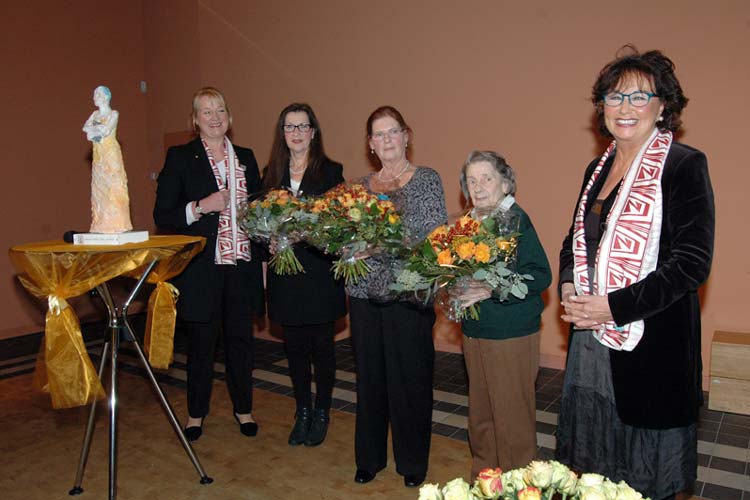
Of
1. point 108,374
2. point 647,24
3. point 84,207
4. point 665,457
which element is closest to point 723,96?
point 647,24

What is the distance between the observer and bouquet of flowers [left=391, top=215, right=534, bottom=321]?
6.59 ft

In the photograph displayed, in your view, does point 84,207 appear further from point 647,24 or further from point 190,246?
point 647,24

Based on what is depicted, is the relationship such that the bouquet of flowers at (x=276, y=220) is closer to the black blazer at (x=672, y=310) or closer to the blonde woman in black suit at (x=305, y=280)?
the blonde woman in black suit at (x=305, y=280)

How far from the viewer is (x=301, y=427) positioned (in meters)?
3.30

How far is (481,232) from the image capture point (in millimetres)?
2051

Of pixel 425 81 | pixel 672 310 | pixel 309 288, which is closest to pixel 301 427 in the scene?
pixel 309 288

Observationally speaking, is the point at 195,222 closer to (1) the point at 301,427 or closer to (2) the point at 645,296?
(1) the point at 301,427

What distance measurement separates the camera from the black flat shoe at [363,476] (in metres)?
2.83

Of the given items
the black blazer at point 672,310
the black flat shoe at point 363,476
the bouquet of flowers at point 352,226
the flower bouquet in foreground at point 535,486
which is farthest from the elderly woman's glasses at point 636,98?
the black flat shoe at point 363,476

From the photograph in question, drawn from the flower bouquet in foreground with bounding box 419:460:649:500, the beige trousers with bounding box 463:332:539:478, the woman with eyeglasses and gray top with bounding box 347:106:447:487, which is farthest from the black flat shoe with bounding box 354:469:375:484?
the flower bouquet in foreground with bounding box 419:460:649:500

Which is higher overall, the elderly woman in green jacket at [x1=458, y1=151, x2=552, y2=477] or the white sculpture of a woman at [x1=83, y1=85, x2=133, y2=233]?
the white sculpture of a woman at [x1=83, y1=85, x2=133, y2=233]

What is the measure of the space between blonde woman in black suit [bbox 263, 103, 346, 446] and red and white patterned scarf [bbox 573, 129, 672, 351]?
1.59 meters

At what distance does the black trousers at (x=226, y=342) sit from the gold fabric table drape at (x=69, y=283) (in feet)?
2.59

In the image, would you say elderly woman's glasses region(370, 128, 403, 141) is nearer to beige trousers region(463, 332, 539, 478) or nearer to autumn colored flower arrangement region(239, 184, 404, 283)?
autumn colored flower arrangement region(239, 184, 404, 283)
